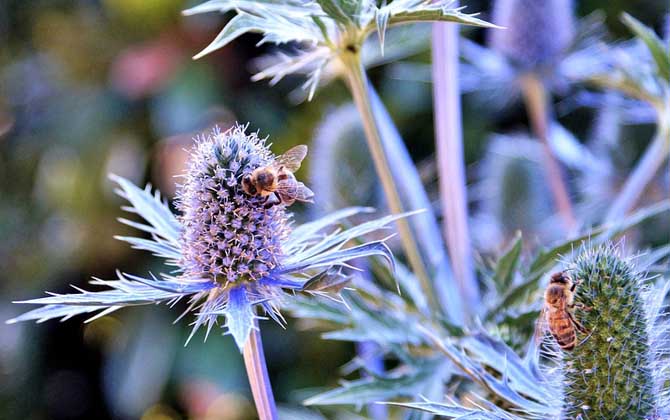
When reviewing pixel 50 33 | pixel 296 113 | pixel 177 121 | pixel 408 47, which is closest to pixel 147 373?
pixel 177 121

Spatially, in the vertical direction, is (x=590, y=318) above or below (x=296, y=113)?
below

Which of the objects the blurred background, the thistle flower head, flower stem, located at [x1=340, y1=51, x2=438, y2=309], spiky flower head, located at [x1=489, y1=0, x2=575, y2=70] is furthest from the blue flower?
the blurred background

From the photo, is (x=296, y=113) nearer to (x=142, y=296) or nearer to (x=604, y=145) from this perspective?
(x=604, y=145)

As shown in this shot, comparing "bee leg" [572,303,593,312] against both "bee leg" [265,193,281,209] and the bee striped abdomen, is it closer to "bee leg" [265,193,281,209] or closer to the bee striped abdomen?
the bee striped abdomen

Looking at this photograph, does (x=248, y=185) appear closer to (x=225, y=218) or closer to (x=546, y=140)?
(x=225, y=218)

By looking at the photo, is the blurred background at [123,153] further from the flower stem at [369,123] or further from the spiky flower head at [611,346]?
the spiky flower head at [611,346]

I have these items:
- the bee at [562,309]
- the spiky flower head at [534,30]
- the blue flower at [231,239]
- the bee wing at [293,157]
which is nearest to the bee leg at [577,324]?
the bee at [562,309]
